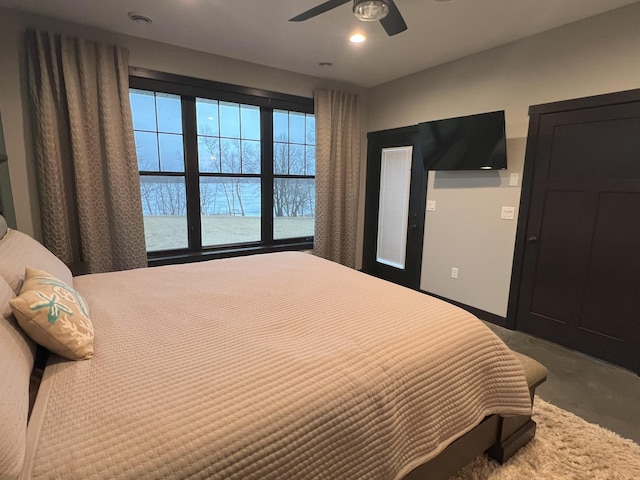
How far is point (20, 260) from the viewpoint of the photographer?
1405 millimetres

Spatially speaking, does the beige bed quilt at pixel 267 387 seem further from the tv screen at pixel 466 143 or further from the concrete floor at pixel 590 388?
the tv screen at pixel 466 143

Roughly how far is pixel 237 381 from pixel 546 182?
9.51 ft

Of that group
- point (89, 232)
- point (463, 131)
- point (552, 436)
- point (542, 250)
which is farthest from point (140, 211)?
point (542, 250)

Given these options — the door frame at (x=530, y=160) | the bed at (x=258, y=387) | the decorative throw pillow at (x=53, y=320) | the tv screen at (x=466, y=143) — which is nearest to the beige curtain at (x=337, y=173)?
the tv screen at (x=466, y=143)

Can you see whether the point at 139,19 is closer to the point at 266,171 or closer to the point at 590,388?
A: the point at 266,171

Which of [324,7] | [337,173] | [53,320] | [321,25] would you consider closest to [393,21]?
[324,7]

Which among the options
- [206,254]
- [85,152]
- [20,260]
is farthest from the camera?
[206,254]

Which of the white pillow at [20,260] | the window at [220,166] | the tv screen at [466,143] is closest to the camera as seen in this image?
the white pillow at [20,260]

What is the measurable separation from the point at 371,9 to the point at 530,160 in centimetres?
186

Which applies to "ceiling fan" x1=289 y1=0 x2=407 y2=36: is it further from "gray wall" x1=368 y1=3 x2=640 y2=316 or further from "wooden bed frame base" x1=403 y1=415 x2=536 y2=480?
"wooden bed frame base" x1=403 y1=415 x2=536 y2=480

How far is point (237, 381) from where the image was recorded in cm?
98

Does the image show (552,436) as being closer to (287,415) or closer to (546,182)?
(287,415)

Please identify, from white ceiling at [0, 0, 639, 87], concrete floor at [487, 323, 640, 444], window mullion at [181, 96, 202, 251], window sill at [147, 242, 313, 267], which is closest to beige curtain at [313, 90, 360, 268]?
window sill at [147, 242, 313, 267]

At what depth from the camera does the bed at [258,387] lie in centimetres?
77
